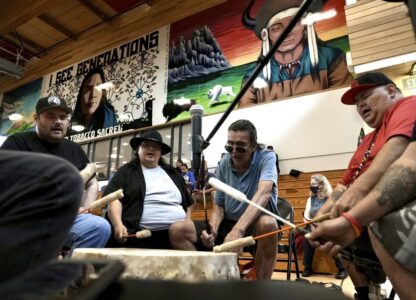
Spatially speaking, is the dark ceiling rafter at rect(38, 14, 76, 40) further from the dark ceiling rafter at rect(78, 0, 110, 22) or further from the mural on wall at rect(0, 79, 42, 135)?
the mural on wall at rect(0, 79, 42, 135)

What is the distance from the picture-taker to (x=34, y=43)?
29.2 feet

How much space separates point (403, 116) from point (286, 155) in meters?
4.06

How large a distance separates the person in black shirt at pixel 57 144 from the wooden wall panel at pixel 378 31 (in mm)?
3844

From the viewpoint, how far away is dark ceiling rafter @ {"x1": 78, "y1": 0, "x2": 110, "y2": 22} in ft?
24.6

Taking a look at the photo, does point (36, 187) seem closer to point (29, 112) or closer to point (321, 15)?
point (321, 15)

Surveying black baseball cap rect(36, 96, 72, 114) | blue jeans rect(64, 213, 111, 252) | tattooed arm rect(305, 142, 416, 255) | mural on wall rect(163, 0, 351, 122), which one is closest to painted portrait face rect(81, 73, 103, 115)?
mural on wall rect(163, 0, 351, 122)

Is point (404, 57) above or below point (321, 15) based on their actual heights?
below

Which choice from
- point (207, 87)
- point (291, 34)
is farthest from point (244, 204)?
point (207, 87)

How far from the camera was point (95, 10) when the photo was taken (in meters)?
7.75

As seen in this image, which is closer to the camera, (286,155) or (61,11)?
(286,155)

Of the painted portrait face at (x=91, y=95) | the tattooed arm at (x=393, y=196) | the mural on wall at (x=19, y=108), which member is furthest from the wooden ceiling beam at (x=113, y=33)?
the tattooed arm at (x=393, y=196)

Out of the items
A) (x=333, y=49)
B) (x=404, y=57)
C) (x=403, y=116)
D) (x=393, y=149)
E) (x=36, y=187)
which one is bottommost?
(x=36, y=187)

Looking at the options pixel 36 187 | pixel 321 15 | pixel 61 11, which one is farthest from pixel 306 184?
pixel 61 11

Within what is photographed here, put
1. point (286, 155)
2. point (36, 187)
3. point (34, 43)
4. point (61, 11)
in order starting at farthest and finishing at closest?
1. point (34, 43)
2. point (61, 11)
3. point (286, 155)
4. point (36, 187)
